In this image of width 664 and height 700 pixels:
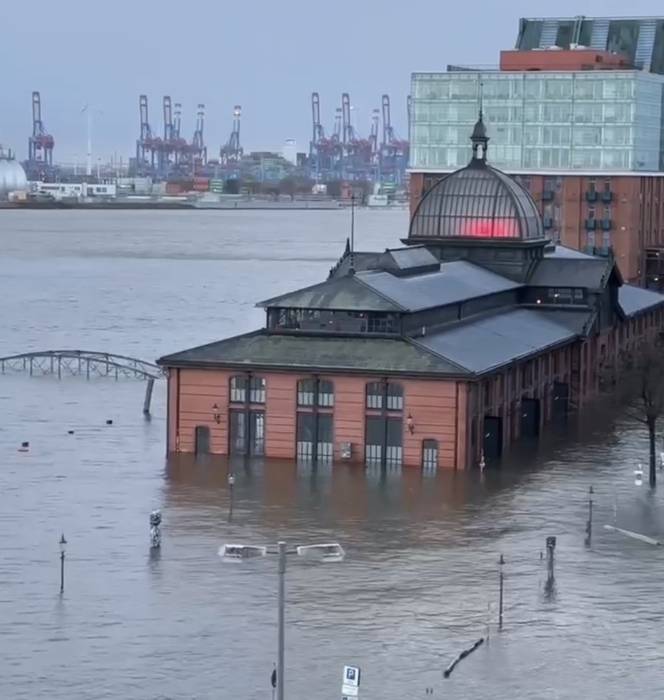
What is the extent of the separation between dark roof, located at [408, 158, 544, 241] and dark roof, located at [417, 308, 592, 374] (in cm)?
462

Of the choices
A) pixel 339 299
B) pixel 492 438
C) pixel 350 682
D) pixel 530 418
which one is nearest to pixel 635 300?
pixel 530 418

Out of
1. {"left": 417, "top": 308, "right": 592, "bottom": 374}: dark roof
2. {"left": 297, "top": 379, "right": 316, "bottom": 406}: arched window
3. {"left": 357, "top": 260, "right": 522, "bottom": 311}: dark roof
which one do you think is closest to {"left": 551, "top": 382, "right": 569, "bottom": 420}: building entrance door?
{"left": 417, "top": 308, "right": 592, "bottom": 374}: dark roof

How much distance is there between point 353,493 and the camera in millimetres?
44156

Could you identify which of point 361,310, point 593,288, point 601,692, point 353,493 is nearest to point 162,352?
point 593,288

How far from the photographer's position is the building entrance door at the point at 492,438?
4912 cm

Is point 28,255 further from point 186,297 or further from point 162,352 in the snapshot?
point 162,352

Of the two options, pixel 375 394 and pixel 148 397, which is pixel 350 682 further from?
pixel 148 397

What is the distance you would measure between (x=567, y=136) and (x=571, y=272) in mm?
38594

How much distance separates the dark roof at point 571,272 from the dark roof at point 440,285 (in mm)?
1030

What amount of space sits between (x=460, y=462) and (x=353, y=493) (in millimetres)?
3803

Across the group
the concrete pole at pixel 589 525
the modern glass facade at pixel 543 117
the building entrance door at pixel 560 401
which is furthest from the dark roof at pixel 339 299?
the modern glass facade at pixel 543 117

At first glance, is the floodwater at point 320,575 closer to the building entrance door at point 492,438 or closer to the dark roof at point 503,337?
the building entrance door at point 492,438

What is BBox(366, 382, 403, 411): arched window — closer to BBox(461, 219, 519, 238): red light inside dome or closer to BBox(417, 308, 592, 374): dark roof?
BBox(417, 308, 592, 374): dark roof

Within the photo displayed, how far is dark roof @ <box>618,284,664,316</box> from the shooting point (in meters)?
70.4
